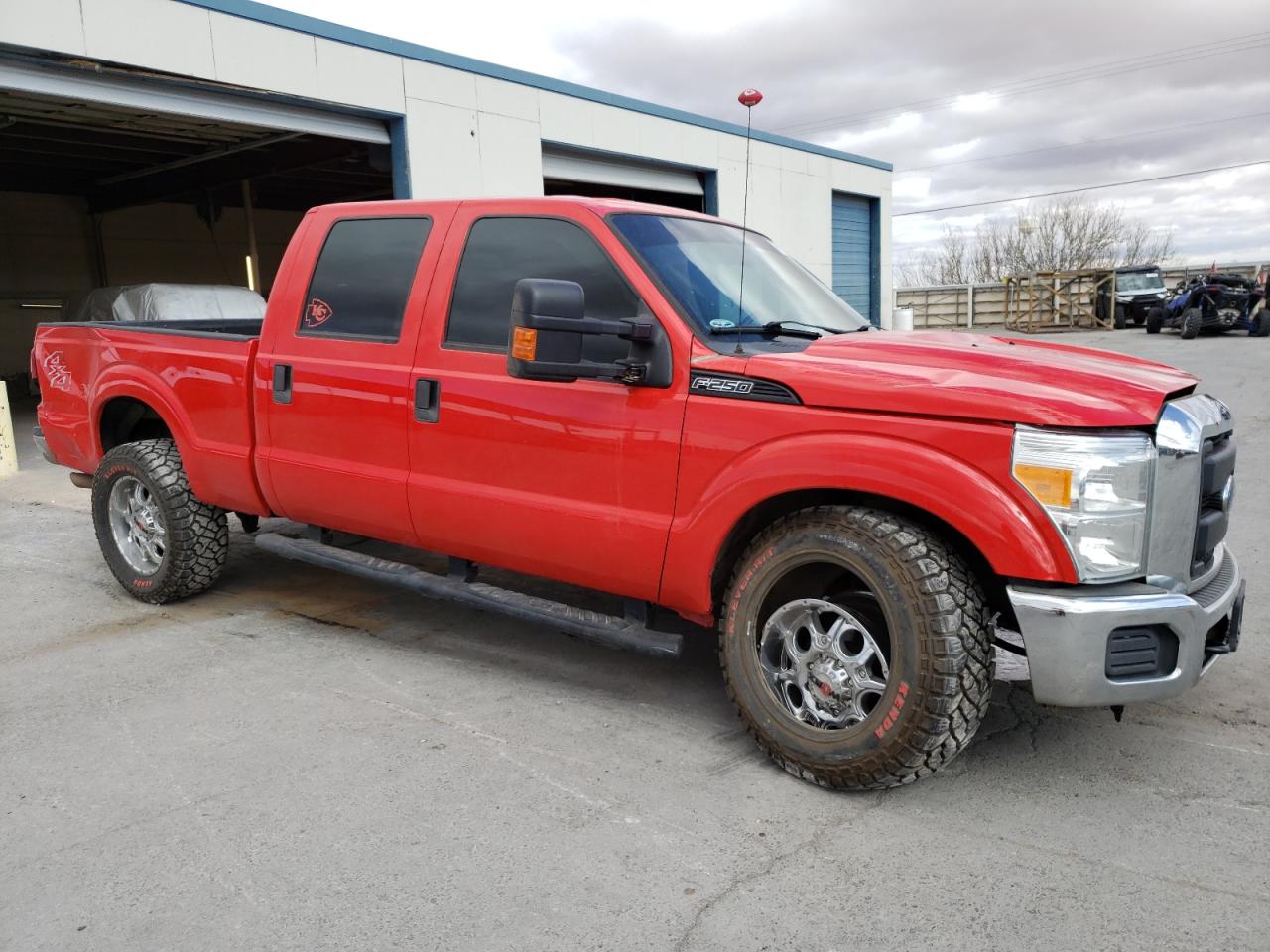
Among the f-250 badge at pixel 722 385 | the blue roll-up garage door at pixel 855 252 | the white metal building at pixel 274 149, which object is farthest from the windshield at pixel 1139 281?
the f-250 badge at pixel 722 385

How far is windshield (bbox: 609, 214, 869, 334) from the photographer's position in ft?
12.0

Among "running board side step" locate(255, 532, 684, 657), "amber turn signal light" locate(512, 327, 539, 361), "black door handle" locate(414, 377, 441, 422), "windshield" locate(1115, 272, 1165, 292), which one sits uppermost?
"windshield" locate(1115, 272, 1165, 292)

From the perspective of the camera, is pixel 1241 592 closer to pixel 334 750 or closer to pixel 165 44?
pixel 334 750

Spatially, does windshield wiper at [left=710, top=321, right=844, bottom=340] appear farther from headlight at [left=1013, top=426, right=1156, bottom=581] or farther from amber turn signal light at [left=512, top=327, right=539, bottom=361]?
headlight at [left=1013, top=426, right=1156, bottom=581]

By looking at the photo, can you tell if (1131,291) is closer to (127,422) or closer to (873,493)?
(127,422)

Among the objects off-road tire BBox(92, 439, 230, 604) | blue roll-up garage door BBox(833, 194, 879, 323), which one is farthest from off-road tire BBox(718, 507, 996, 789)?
blue roll-up garage door BBox(833, 194, 879, 323)

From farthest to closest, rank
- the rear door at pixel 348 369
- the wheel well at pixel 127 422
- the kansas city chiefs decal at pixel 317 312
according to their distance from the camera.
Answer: the wheel well at pixel 127 422 < the kansas city chiefs decal at pixel 317 312 < the rear door at pixel 348 369

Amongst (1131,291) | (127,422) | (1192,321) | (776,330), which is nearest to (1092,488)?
(776,330)

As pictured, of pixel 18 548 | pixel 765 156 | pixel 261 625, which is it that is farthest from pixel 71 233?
pixel 261 625

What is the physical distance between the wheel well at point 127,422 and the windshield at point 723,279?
11.1ft

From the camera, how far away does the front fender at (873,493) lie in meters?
2.84

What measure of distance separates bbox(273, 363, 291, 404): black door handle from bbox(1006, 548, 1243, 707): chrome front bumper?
10.9 ft

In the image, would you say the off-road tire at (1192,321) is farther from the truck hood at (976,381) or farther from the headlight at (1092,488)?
the headlight at (1092,488)

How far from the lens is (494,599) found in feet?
13.5
